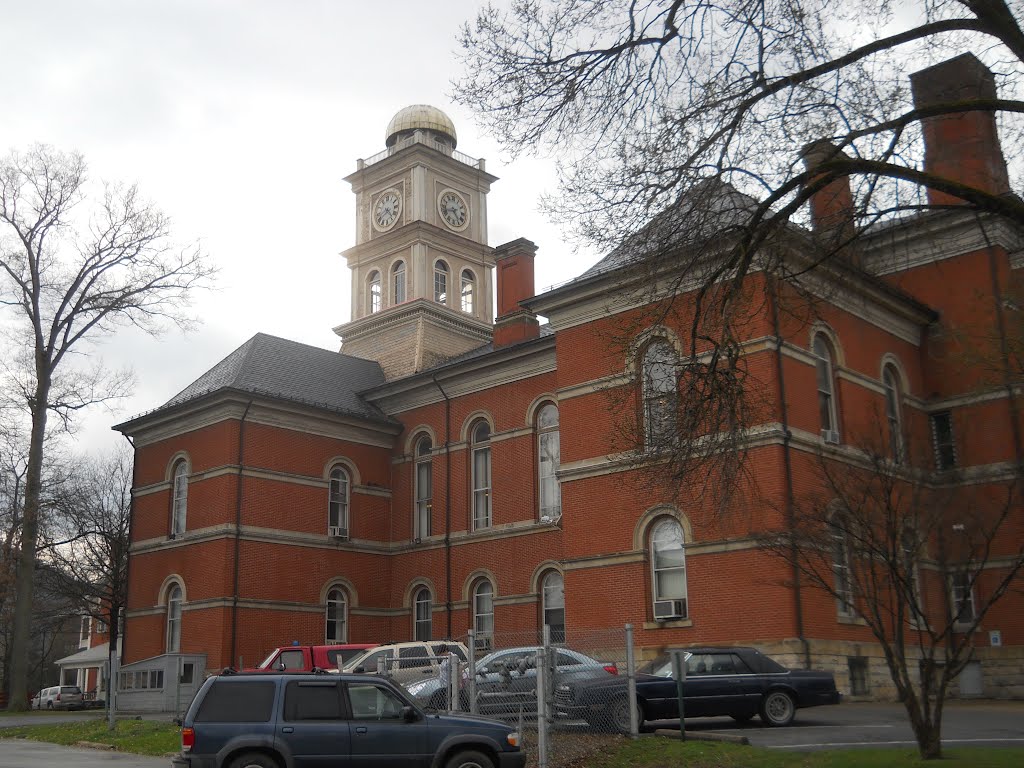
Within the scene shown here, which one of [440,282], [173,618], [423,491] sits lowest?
[173,618]

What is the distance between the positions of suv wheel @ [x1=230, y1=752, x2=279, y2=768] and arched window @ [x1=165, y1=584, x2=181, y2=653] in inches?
834

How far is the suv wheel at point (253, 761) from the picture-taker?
39.6 ft

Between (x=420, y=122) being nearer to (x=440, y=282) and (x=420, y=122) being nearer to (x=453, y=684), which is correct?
(x=440, y=282)

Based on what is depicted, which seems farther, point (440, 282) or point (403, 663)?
point (440, 282)

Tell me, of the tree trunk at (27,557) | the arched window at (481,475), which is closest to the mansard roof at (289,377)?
the arched window at (481,475)

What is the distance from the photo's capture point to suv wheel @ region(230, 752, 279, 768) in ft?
39.6

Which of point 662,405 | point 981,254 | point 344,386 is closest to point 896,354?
point 981,254

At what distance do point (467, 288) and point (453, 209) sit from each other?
3500 millimetres

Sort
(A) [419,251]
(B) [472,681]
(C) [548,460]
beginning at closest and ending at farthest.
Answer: (B) [472,681] → (C) [548,460] → (A) [419,251]

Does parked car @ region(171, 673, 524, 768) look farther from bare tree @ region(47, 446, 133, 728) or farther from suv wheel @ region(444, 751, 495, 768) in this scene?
bare tree @ region(47, 446, 133, 728)

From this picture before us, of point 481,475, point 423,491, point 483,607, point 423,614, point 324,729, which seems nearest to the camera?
point 324,729

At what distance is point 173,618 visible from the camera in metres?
32.7

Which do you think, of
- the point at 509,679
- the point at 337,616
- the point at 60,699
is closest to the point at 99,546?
the point at 60,699

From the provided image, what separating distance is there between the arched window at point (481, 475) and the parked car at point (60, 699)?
80.8ft
